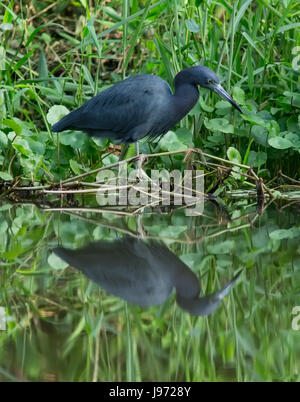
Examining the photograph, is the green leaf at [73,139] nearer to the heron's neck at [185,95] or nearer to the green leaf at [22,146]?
the green leaf at [22,146]

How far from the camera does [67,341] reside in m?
1.86

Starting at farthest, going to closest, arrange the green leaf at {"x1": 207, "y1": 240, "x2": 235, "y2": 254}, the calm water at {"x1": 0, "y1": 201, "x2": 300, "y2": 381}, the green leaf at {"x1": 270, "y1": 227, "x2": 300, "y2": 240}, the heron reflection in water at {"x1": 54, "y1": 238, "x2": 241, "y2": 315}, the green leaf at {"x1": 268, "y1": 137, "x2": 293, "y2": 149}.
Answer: the green leaf at {"x1": 268, "y1": 137, "x2": 293, "y2": 149} → the green leaf at {"x1": 270, "y1": 227, "x2": 300, "y2": 240} → the green leaf at {"x1": 207, "y1": 240, "x2": 235, "y2": 254} → the heron reflection in water at {"x1": 54, "y1": 238, "x2": 241, "y2": 315} → the calm water at {"x1": 0, "y1": 201, "x2": 300, "y2": 381}

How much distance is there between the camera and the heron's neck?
14.9 feet

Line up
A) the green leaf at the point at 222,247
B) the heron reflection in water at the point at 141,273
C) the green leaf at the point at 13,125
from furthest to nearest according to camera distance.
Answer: the green leaf at the point at 13,125 < the green leaf at the point at 222,247 < the heron reflection in water at the point at 141,273

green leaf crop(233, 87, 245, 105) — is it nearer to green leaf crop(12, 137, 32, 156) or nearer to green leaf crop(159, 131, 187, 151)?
green leaf crop(159, 131, 187, 151)

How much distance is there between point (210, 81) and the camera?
4469mm

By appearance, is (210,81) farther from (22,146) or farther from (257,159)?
(22,146)


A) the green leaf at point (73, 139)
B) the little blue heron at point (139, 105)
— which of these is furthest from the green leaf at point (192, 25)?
the green leaf at point (73, 139)

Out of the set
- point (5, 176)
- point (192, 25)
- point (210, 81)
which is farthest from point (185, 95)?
point (5, 176)

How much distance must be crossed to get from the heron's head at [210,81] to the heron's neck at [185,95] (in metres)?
0.06

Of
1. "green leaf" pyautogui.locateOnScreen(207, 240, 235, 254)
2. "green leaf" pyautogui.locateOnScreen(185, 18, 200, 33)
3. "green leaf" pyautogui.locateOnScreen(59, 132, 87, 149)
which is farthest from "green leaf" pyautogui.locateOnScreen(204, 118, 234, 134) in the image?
"green leaf" pyautogui.locateOnScreen(207, 240, 235, 254)

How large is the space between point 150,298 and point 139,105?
2365mm

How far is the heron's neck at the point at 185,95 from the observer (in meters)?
4.53
